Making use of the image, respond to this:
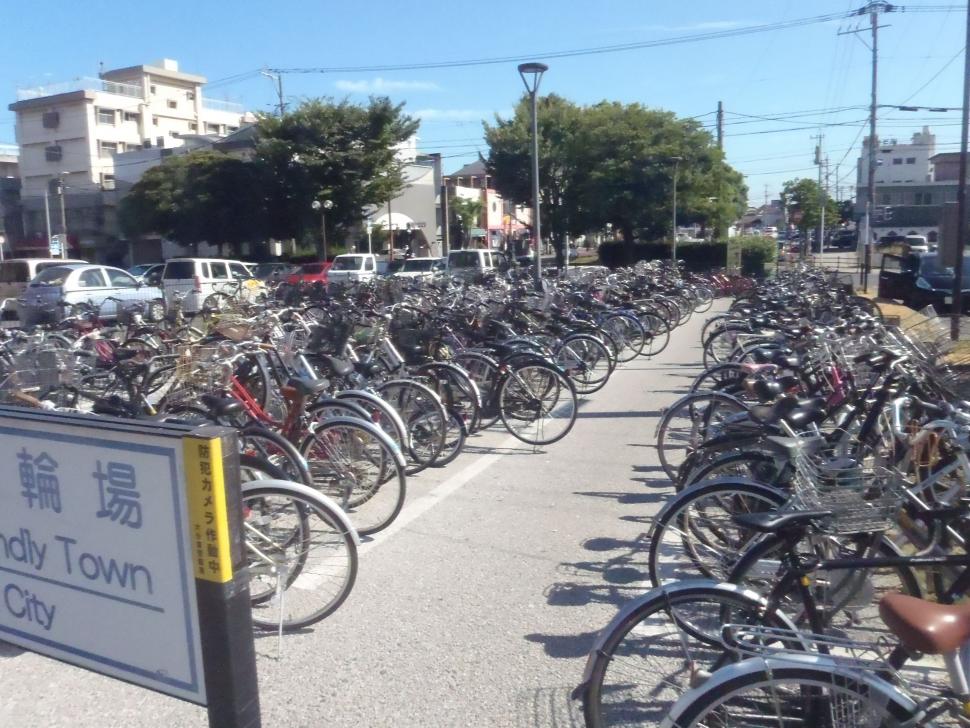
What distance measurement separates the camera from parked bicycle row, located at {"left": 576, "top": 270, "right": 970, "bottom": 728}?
2.24 metres

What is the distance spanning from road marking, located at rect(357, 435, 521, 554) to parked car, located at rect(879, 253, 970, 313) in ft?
41.1

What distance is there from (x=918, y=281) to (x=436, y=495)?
1535 cm

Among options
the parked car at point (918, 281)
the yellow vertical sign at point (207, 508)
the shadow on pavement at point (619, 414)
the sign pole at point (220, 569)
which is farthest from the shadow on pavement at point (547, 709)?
the parked car at point (918, 281)

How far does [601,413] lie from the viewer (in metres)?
9.12

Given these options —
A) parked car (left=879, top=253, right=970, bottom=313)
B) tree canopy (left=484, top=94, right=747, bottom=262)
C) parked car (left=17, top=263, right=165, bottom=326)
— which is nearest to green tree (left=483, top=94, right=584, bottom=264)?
tree canopy (left=484, top=94, right=747, bottom=262)

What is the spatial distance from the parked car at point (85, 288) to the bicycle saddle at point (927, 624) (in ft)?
51.4

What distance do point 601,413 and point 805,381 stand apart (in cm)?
329

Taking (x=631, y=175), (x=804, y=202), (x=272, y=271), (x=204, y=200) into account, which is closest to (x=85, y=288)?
(x=272, y=271)

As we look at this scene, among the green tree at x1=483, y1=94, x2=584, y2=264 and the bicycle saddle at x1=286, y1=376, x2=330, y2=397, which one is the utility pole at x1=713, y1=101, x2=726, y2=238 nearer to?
the green tree at x1=483, y1=94, x2=584, y2=264

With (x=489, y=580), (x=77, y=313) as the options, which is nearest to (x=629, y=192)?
(x=77, y=313)

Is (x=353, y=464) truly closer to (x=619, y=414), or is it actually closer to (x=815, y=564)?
(x=815, y=564)

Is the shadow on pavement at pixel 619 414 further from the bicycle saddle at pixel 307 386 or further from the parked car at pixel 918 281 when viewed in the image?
the parked car at pixel 918 281

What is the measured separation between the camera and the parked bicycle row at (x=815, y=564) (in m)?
2.24

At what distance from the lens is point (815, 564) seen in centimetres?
266
